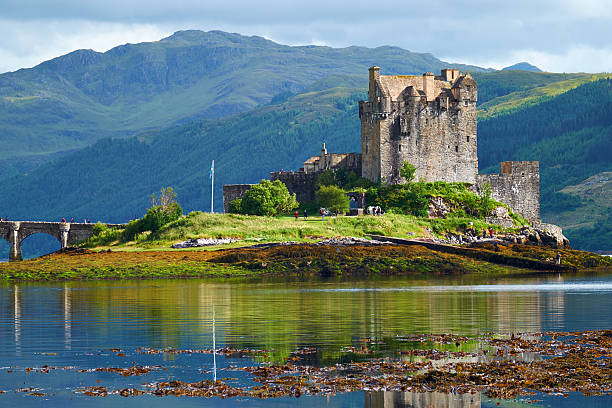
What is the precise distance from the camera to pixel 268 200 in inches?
3967

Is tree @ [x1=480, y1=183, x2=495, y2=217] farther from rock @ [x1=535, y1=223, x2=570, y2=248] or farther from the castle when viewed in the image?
rock @ [x1=535, y1=223, x2=570, y2=248]

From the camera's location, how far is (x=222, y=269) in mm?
77750

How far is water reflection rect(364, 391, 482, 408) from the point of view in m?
23.8

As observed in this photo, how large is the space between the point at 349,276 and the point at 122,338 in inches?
1702

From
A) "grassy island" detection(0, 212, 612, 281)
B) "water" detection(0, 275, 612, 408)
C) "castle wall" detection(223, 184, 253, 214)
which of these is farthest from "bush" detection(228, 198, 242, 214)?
"water" detection(0, 275, 612, 408)

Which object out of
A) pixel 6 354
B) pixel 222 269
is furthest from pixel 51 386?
pixel 222 269

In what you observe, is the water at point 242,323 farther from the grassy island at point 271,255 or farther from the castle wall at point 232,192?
the castle wall at point 232,192

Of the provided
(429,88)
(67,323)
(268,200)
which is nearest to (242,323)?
(67,323)

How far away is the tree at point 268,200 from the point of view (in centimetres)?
10050

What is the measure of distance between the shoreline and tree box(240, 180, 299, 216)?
13.9 meters

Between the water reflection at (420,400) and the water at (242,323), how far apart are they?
0.15ft

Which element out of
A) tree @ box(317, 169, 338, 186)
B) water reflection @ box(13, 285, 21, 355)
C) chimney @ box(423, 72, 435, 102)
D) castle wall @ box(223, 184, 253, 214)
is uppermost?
chimney @ box(423, 72, 435, 102)

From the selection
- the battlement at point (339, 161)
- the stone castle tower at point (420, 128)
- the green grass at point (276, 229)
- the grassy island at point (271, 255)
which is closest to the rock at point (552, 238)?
the green grass at point (276, 229)

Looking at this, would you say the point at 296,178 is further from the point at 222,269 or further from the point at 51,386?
the point at 51,386
